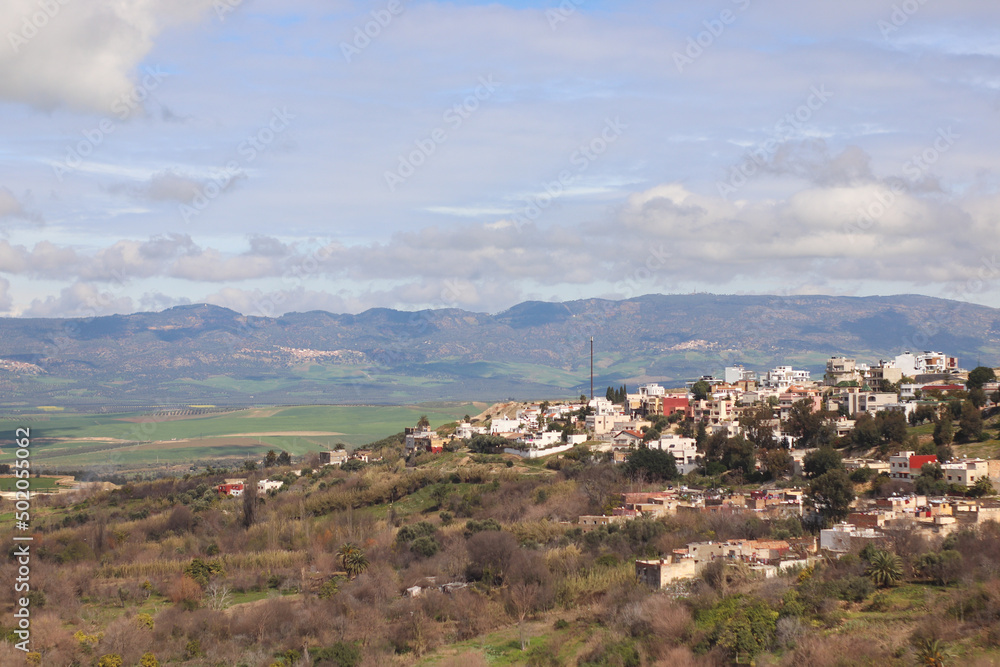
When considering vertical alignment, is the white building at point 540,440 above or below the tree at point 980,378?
below

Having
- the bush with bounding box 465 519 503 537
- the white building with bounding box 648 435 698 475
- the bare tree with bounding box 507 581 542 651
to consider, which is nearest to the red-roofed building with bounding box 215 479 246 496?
the bush with bounding box 465 519 503 537

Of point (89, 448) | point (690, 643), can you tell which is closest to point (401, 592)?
point (690, 643)

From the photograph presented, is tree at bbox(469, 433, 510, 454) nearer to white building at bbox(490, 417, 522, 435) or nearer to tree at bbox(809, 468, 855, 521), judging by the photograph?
white building at bbox(490, 417, 522, 435)

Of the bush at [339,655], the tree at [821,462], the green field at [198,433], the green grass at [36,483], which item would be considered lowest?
the green field at [198,433]

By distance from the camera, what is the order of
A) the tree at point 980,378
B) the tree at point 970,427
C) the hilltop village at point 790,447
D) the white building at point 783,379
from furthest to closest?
the white building at point 783,379 → the tree at point 980,378 → the tree at point 970,427 → the hilltop village at point 790,447

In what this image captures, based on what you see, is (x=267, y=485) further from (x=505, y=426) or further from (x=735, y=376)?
(x=735, y=376)

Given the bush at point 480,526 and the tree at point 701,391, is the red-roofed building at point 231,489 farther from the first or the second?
the tree at point 701,391

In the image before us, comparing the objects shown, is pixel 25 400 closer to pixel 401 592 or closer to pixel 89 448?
pixel 89 448

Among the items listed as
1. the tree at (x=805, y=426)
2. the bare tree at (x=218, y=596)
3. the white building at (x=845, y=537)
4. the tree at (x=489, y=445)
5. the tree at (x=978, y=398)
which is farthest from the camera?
the tree at (x=489, y=445)

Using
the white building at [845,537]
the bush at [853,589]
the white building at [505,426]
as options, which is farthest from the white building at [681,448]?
the bush at [853,589]
